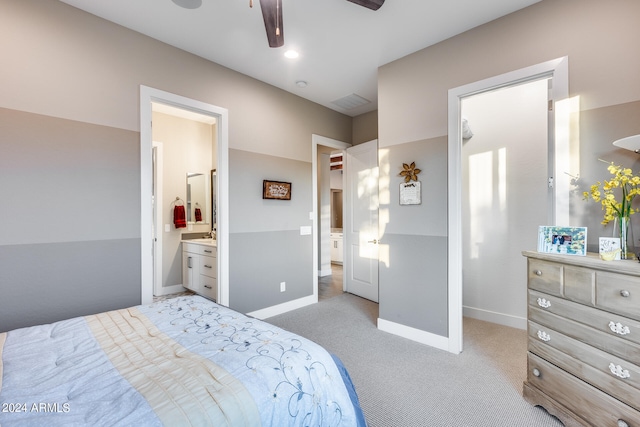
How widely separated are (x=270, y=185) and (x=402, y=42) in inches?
81.5

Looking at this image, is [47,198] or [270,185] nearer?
[47,198]

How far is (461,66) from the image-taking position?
2.62 metres

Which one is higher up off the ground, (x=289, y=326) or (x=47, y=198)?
(x=47, y=198)

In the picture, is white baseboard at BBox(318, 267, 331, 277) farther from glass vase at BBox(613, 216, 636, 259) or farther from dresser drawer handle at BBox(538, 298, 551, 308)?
glass vase at BBox(613, 216, 636, 259)

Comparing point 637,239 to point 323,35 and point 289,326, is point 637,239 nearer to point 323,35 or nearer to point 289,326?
point 323,35

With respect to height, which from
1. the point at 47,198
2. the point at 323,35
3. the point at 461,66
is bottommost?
the point at 47,198

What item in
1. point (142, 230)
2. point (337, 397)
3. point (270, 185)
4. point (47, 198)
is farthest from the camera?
point (270, 185)

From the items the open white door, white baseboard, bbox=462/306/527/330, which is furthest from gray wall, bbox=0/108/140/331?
white baseboard, bbox=462/306/527/330

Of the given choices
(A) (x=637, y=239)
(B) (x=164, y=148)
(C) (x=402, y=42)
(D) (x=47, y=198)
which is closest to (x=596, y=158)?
(A) (x=637, y=239)

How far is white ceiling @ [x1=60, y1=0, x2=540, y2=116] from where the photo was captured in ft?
7.36

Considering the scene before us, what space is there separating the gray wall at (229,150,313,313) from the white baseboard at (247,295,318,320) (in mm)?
52

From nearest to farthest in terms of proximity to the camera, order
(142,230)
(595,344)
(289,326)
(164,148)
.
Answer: (595,344) → (142,230) → (289,326) → (164,148)

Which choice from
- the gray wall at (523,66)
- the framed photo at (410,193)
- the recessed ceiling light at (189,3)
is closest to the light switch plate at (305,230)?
the gray wall at (523,66)

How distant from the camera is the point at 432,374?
2316mm
